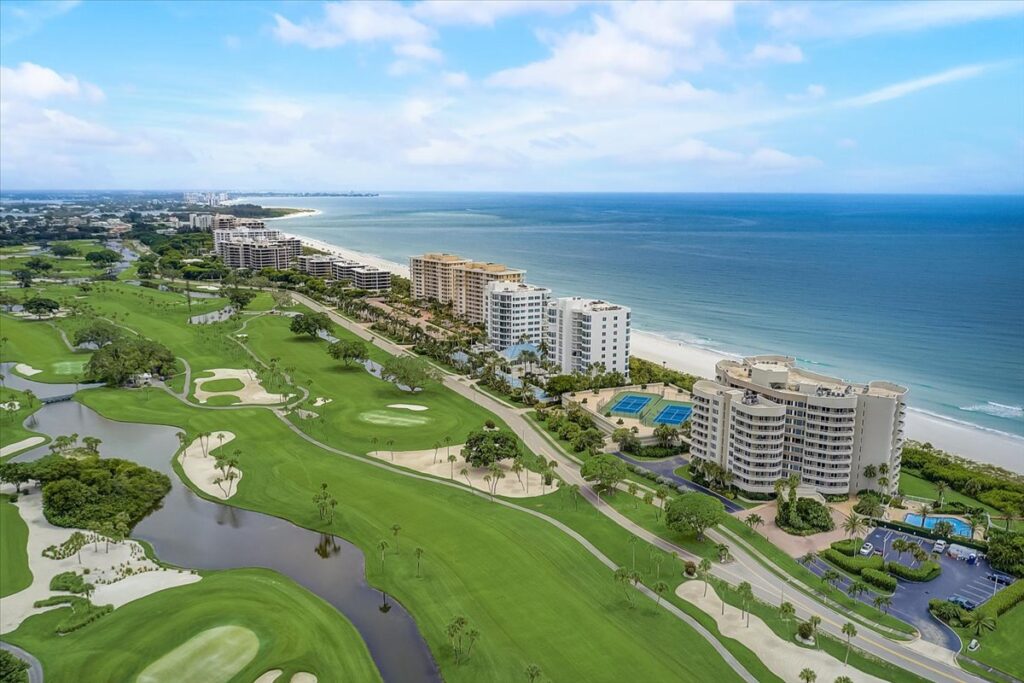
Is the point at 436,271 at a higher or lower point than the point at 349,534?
higher

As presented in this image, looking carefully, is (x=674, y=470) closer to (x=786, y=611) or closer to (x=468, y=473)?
(x=468, y=473)

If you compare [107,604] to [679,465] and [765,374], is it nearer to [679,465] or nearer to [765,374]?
[679,465]

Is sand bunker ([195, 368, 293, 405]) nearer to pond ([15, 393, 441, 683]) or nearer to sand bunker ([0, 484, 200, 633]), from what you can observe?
pond ([15, 393, 441, 683])

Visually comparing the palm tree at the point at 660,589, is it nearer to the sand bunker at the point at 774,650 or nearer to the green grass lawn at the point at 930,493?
the sand bunker at the point at 774,650

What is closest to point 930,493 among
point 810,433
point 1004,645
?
point 810,433

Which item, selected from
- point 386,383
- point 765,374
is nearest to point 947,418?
point 765,374

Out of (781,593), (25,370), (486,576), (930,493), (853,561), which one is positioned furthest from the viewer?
(25,370)

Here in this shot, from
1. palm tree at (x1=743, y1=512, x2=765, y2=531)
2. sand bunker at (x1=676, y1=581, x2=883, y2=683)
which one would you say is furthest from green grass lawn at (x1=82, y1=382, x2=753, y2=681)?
palm tree at (x1=743, y1=512, x2=765, y2=531)
